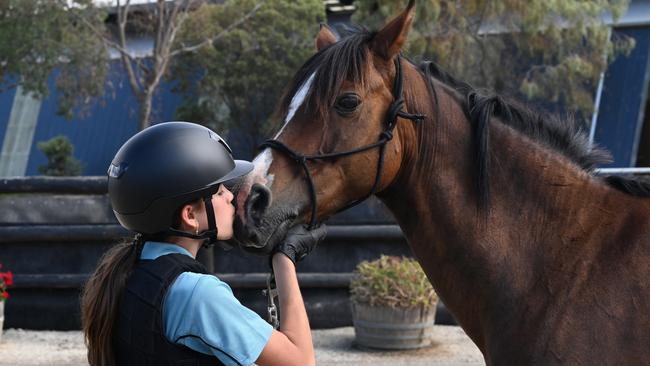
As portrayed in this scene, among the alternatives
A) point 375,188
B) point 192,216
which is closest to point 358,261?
point 375,188

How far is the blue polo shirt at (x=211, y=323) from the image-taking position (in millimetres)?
1797

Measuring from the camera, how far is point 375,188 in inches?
105

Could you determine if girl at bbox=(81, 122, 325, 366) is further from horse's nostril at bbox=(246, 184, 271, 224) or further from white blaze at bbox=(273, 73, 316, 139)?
white blaze at bbox=(273, 73, 316, 139)

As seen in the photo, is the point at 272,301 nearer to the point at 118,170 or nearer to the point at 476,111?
the point at 118,170

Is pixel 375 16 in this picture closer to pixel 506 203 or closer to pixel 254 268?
pixel 254 268

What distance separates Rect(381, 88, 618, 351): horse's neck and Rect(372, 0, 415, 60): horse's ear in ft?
0.98

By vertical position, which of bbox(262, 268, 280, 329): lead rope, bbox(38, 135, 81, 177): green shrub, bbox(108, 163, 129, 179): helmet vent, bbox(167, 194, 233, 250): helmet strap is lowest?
bbox(38, 135, 81, 177): green shrub

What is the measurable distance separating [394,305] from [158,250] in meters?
4.77

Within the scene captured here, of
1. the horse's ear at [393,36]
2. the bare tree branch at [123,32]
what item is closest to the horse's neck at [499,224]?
the horse's ear at [393,36]

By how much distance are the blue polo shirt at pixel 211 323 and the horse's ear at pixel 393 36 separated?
117cm

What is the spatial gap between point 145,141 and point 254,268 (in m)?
5.55

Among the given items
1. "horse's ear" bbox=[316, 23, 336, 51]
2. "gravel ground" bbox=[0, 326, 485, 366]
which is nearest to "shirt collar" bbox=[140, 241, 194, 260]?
"horse's ear" bbox=[316, 23, 336, 51]

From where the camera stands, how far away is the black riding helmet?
1.94m

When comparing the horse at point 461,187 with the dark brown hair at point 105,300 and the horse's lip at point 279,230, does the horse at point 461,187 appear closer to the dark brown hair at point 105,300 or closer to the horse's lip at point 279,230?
the horse's lip at point 279,230
